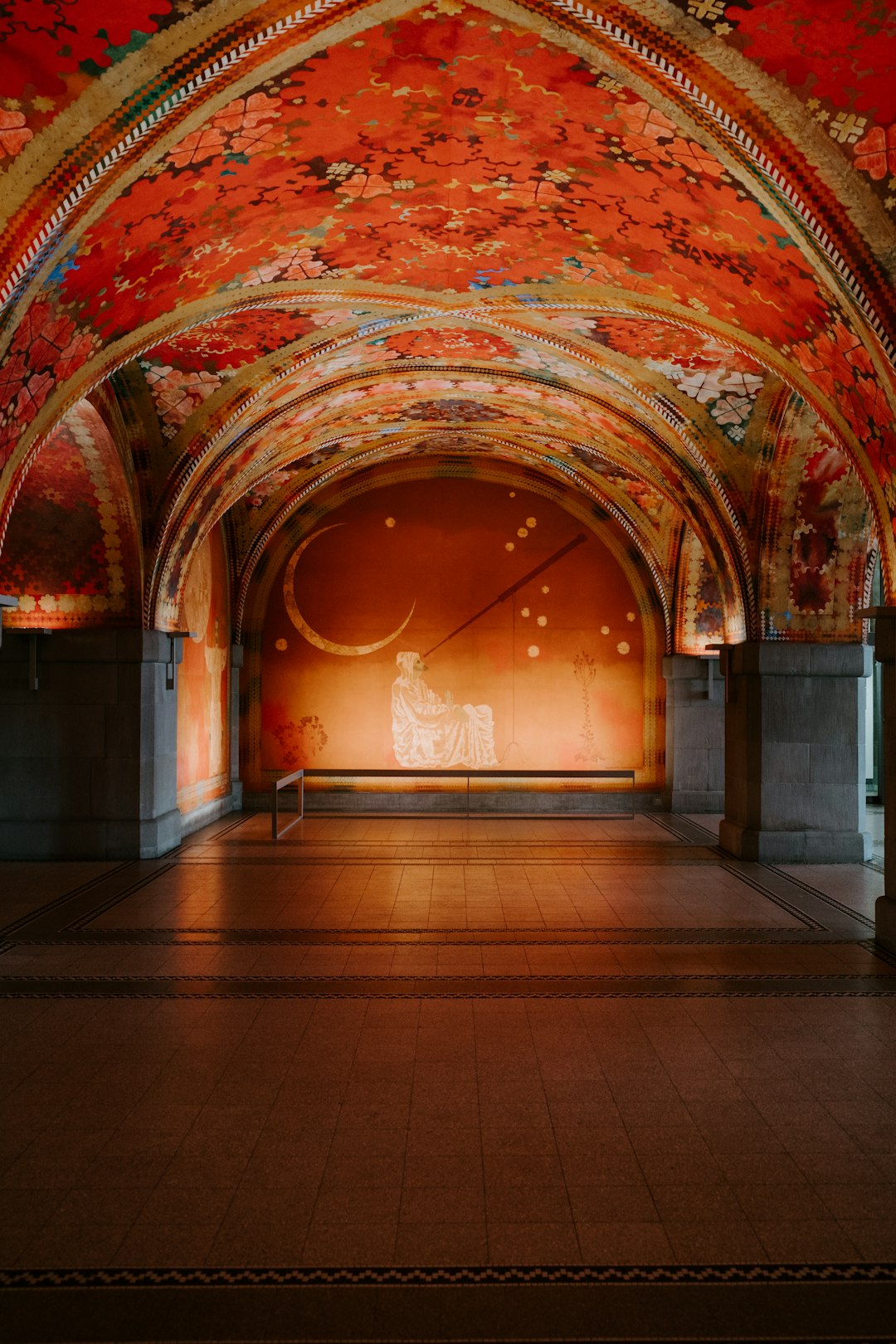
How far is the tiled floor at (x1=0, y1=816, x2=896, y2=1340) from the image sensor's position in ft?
10.7

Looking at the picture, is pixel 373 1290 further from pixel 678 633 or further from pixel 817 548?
pixel 678 633

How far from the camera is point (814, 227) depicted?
→ 5.68m

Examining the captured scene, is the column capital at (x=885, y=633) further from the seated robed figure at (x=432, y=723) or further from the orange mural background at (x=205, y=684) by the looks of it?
the seated robed figure at (x=432, y=723)

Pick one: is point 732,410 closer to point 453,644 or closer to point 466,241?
point 466,241

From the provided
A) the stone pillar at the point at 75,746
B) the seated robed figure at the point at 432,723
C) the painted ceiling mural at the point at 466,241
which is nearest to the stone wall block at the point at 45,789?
the stone pillar at the point at 75,746

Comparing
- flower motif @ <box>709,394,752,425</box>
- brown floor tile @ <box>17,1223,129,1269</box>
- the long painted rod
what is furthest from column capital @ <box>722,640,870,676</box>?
brown floor tile @ <box>17,1223,129,1269</box>

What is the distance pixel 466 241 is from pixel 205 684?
7870 millimetres

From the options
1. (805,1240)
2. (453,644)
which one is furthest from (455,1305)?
(453,644)

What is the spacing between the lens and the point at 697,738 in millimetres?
15047

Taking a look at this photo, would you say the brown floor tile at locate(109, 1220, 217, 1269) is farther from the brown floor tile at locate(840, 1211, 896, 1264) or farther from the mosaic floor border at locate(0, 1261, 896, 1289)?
the brown floor tile at locate(840, 1211, 896, 1264)

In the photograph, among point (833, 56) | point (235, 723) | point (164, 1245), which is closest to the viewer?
point (164, 1245)

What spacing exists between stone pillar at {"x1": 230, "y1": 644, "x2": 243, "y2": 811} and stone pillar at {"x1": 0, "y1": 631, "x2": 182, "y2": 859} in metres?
4.52

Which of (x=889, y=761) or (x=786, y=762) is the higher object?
(x=889, y=761)

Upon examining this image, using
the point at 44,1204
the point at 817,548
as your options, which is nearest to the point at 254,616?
the point at 817,548
